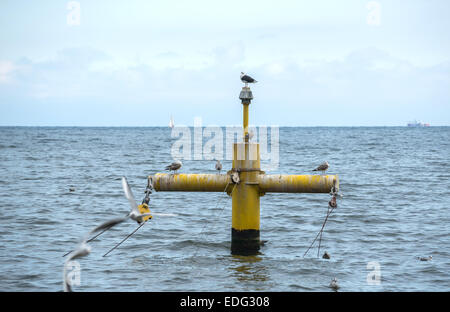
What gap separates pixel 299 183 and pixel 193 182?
7.91 ft

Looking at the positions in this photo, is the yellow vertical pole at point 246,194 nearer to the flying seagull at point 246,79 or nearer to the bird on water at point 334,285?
the flying seagull at point 246,79

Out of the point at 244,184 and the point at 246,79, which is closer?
the point at 244,184

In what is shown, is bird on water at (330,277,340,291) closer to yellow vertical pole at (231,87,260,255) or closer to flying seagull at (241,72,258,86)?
yellow vertical pole at (231,87,260,255)

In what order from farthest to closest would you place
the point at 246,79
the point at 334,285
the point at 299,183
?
the point at 246,79 < the point at 299,183 < the point at 334,285

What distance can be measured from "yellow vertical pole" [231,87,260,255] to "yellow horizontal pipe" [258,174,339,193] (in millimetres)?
276

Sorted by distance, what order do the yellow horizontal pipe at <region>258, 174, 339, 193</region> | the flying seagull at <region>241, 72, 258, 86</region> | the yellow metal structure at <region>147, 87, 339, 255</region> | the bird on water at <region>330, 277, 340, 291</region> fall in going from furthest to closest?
the flying seagull at <region>241, 72, 258, 86</region> → the yellow metal structure at <region>147, 87, 339, 255</region> → the yellow horizontal pipe at <region>258, 174, 339, 193</region> → the bird on water at <region>330, 277, 340, 291</region>

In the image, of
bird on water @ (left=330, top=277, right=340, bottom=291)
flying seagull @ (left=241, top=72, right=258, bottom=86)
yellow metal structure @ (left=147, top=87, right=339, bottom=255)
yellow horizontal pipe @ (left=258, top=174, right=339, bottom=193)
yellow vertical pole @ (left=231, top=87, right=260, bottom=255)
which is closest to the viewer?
bird on water @ (left=330, top=277, right=340, bottom=291)

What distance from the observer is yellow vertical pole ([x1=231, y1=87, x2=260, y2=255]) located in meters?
14.1

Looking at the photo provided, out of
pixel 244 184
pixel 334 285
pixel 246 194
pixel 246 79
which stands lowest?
pixel 334 285

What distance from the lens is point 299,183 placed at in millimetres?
13797

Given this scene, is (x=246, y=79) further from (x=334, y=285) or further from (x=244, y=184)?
(x=334, y=285)

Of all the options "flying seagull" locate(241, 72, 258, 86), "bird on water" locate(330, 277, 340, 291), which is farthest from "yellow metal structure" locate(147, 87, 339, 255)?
"bird on water" locate(330, 277, 340, 291)

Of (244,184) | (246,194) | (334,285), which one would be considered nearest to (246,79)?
(244,184)

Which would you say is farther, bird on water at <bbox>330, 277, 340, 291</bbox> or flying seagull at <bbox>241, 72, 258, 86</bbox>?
flying seagull at <bbox>241, 72, 258, 86</bbox>
